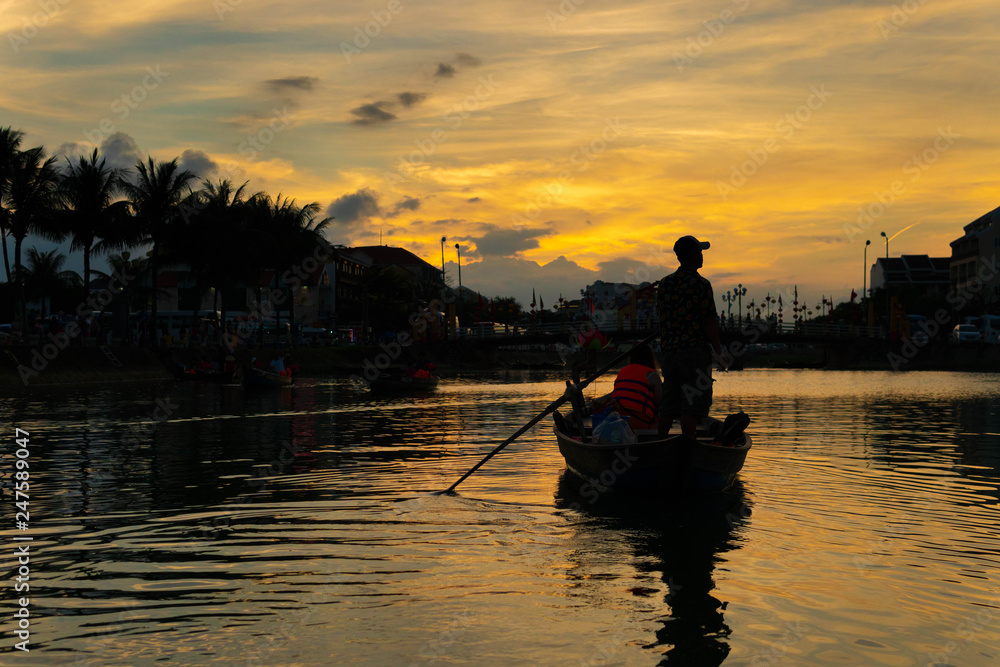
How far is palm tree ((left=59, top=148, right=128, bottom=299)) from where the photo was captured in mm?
50969

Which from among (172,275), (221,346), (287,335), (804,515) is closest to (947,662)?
(804,515)

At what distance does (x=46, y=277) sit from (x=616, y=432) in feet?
284

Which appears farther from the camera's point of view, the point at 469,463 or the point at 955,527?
the point at 469,463

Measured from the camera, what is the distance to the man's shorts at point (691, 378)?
10.0 meters

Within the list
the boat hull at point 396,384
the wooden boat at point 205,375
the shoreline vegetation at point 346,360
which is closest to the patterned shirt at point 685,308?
the boat hull at point 396,384

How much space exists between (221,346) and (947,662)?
174 feet

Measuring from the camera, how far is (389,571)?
7551 millimetres

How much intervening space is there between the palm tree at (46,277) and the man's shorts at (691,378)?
8218cm

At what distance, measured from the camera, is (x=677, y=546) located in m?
8.63

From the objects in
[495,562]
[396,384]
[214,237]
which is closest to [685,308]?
[495,562]

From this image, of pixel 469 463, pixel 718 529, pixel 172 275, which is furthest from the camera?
pixel 172 275

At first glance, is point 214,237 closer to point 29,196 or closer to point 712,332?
point 29,196

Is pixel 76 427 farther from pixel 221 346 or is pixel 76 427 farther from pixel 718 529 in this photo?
pixel 221 346

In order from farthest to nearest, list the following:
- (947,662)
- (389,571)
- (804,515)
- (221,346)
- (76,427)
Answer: (221,346), (76,427), (804,515), (389,571), (947,662)
